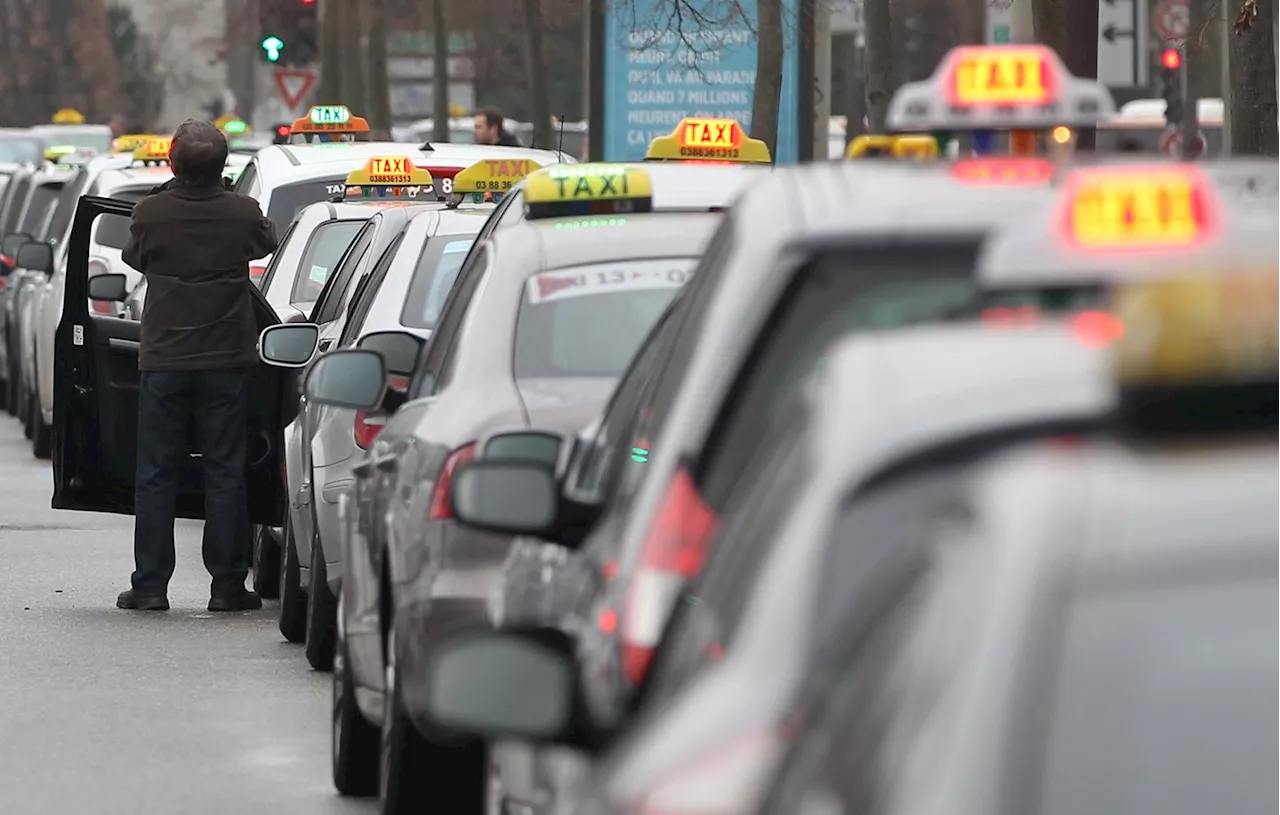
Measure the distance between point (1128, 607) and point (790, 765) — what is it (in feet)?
1.11

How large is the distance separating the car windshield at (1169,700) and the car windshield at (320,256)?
11.0 m

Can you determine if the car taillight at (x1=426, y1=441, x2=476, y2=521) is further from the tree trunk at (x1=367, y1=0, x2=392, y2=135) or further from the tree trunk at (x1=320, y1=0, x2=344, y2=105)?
the tree trunk at (x1=320, y1=0, x2=344, y2=105)

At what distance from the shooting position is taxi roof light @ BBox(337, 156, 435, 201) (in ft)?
45.8

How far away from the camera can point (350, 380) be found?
25.5ft

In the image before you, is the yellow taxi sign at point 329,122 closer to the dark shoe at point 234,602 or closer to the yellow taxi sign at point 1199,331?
the dark shoe at point 234,602

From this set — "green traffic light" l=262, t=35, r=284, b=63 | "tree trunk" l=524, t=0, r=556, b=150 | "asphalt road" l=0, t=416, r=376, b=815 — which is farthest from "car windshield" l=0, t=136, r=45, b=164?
"asphalt road" l=0, t=416, r=376, b=815

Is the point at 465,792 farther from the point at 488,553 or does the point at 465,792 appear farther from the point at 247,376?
the point at 247,376

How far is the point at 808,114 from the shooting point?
95.2 feet

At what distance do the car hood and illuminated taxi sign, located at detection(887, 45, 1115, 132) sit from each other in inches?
61.3

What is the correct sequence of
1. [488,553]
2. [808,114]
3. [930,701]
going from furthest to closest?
[808,114], [488,553], [930,701]

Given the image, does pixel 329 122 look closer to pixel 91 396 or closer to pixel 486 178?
pixel 486 178

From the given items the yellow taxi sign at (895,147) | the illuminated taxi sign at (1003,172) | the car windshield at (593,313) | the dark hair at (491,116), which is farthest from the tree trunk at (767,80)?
the illuminated taxi sign at (1003,172)

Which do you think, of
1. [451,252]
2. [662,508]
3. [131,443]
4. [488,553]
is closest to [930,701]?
[662,508]

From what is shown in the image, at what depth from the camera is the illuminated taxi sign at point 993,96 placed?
16.0 feet
